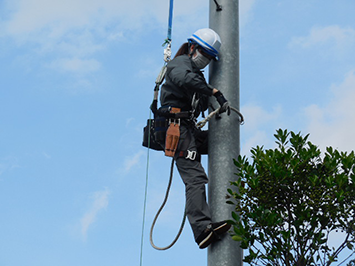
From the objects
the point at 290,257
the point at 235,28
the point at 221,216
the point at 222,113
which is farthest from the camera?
the point at 235,28

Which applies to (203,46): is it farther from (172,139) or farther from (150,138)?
(150,138)

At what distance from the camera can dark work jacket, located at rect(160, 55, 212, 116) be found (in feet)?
22.4

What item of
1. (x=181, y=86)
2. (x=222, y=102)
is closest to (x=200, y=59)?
(x=181, y=86)

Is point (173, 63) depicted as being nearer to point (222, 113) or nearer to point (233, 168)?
point (222, 113)

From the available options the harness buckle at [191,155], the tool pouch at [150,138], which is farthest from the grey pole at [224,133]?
the tool pouch at [150,138]

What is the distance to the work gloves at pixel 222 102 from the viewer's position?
21.6 feet

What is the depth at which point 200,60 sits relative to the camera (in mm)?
7102

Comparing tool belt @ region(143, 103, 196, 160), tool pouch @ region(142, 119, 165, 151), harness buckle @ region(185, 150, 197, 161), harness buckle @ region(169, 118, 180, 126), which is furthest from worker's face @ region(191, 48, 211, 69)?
harness buckle @ region(185, 150, 197, 161)

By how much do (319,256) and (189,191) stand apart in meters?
1.50

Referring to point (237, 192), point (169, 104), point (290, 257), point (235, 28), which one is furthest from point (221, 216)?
point (235, 28)

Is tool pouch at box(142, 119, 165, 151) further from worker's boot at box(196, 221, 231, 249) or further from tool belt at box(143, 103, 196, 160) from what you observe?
worker's boot at box(196, 221, 231, 249)

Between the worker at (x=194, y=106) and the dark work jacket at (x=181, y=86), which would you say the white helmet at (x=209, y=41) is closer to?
the worker at (x=194, y=106)

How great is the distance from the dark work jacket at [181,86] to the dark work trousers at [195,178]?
11.7 inches

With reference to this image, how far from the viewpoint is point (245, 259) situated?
5918mm
